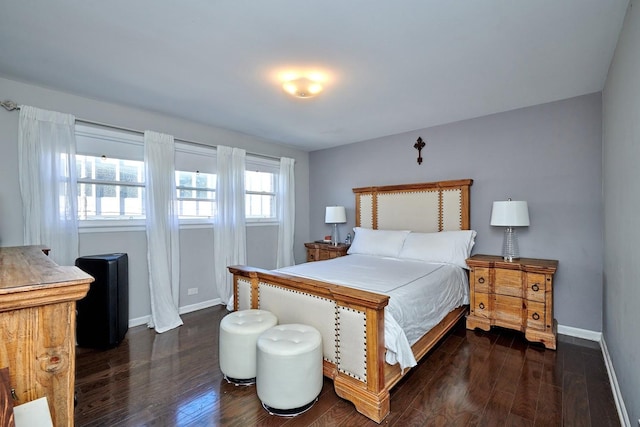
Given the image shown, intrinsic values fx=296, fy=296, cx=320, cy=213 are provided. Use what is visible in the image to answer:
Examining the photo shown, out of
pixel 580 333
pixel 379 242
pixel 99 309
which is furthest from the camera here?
pixel 379 242

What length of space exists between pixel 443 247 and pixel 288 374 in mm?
2432

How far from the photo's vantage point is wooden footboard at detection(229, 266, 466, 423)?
6.12 ft

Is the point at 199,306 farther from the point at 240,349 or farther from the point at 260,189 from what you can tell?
the point at 240,349

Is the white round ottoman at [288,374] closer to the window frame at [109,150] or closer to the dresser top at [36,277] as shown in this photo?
the dresser top at [36,277]

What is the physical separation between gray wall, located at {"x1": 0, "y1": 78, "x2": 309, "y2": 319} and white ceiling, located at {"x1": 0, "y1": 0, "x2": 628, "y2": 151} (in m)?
0.18

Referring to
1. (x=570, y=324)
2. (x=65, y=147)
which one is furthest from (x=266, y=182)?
(x=570, y=324)

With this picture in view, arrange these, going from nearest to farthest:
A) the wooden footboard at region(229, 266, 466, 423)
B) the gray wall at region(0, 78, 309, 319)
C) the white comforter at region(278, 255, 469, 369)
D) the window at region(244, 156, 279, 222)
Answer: the wooden footboard at region(229, 266, 466, 423) → the white comforter at region(278, 255, 469, 369) → the gray wall at region(0, 78, 309, 319) → the window at region(244, 156, 279, 222)

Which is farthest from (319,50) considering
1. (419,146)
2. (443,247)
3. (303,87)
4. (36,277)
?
(443,247)

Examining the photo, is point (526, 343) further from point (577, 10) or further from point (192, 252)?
point (192, 252)

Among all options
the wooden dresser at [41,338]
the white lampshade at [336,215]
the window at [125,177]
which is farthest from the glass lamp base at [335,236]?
the wooden dresser at [41,338]

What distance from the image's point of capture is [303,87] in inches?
101

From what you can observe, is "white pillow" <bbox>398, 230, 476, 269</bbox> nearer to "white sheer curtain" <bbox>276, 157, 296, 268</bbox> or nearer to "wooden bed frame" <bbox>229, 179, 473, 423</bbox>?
"wooden bed frame" <bbox>229, 179, 473, 423</bbox>

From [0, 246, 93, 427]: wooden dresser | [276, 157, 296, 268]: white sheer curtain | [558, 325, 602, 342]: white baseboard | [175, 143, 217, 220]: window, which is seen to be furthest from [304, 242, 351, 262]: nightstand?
[0, 246, 93, 427]: wooden dresser

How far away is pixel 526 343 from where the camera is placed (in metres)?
2.88
